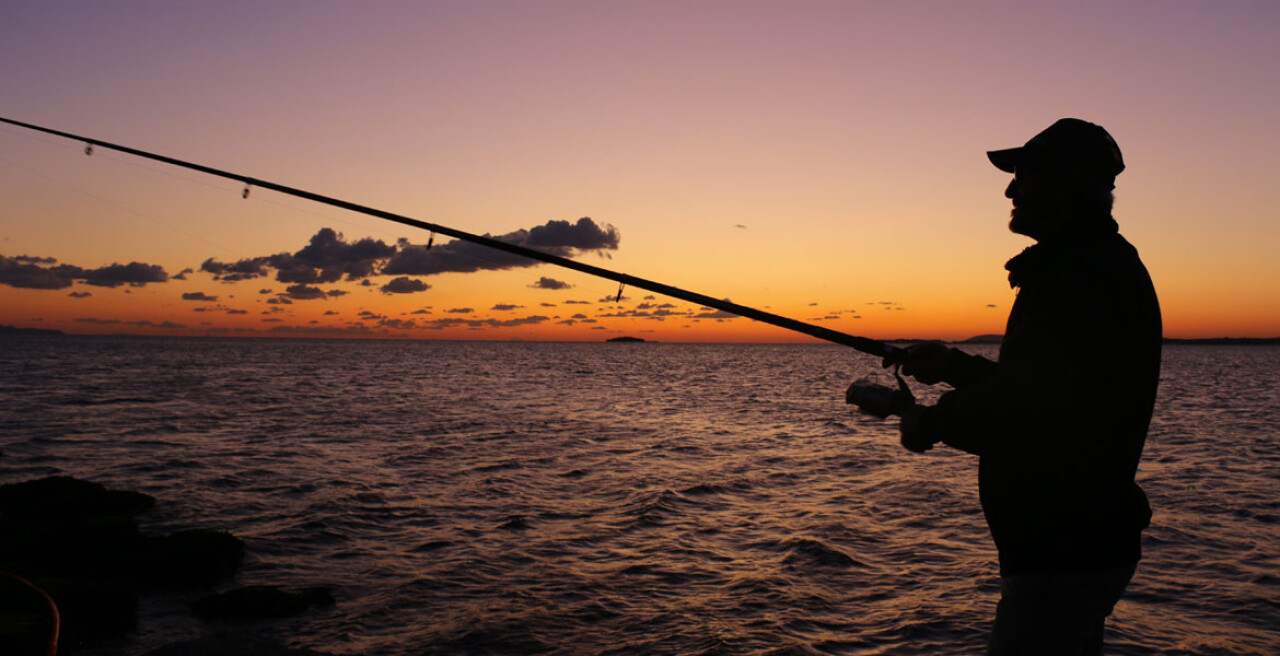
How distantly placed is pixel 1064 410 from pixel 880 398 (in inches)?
46.4

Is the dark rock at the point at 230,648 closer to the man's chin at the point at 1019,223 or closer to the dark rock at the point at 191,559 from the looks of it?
the dark rock at the point at 191,559

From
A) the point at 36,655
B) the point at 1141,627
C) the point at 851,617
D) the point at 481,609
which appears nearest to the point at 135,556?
the point at 36,655

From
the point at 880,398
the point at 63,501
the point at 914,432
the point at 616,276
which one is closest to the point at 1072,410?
the point at 914,432

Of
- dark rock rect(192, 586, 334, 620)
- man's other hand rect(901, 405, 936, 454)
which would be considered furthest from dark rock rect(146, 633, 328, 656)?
man's other hand rect(901, 405, 936, 454)

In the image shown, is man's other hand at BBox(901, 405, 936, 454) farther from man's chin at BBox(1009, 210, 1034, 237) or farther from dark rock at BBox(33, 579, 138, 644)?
dark rock at BBox(33, 579, 138, 644)

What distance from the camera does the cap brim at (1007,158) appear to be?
11.0 feet

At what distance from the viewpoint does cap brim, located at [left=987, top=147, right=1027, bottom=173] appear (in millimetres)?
3361

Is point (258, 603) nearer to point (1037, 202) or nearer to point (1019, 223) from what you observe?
point (1019, 223)

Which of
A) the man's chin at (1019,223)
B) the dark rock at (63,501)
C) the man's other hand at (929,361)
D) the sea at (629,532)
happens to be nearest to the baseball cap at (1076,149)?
the man's chin at (1019,223)

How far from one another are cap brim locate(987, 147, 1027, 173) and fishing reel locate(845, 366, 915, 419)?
110 centimetres

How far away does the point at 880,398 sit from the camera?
3.95m

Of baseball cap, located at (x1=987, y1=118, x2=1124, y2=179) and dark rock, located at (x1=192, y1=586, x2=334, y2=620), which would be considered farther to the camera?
dark rock, located at (x1=192, y1=586, x2=334, y2=620)

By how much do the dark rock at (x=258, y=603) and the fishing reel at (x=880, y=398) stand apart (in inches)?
356

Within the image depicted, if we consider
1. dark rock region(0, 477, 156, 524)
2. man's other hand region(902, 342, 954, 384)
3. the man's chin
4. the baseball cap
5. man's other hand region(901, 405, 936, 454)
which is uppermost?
the baseball cap
